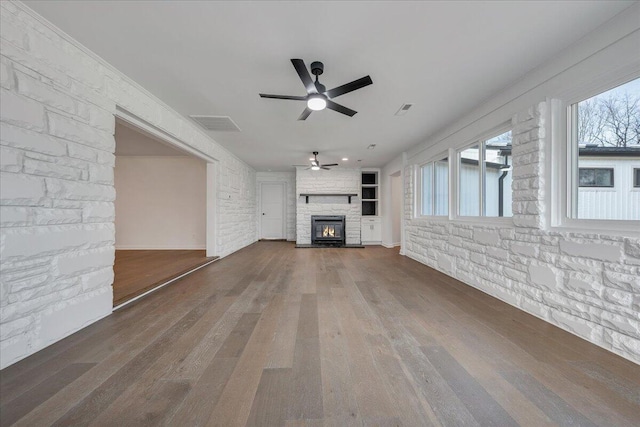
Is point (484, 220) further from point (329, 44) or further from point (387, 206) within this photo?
point (387, 206)

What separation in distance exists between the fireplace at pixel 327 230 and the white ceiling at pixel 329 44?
3991 millimetres

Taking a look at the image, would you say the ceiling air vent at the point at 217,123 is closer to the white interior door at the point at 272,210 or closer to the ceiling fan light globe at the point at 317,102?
the ceiling fan light globe at the point at 317,102

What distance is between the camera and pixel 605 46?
1.68 metres

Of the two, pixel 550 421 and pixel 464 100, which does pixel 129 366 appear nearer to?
pixel 550 421

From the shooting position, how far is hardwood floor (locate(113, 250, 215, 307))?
2580mm

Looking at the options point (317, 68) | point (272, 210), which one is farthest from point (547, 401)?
point (272, 210)

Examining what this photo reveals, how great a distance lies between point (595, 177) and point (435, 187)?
7.80 feet

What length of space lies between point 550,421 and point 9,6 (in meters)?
3.64

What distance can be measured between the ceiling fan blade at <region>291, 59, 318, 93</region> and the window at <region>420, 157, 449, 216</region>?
2706mm

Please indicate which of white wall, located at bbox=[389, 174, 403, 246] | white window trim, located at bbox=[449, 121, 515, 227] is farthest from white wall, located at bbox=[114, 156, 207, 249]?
white window trim, located at bbox=[449, 121, 515, 227]

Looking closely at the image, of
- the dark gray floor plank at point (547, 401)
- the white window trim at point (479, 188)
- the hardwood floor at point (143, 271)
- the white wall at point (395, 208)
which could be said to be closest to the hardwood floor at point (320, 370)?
the dark gray floor plank at point (547, 401)

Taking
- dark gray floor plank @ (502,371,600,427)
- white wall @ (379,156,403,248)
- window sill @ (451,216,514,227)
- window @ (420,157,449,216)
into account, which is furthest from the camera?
white wall @ (379,156,403,248)

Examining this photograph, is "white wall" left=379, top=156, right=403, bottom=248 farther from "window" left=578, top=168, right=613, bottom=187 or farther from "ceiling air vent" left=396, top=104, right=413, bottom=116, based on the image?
"window" left=578, top=168, right=613, bottom=187

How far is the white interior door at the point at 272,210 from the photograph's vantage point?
7711mm
